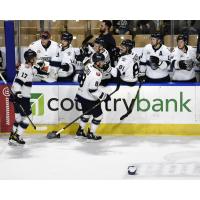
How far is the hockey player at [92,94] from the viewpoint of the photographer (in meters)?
7.99

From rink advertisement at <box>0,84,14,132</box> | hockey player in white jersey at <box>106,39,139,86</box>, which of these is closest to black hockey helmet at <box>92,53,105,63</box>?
hockey player in white jersey at <box>106,39,139,86</box>

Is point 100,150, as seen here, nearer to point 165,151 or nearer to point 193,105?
point 165,151

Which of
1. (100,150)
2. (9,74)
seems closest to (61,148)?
(100,150)

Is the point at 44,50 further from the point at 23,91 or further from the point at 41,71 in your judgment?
the point at 23,91

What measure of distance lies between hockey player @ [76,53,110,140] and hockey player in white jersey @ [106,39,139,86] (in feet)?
0.84

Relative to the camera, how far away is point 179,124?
854cm

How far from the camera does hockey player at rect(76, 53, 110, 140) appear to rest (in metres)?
7.99

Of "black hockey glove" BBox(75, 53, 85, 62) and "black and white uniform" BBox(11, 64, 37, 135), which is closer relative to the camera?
"black and white uniform" BBox(11, 64, 37, 135)

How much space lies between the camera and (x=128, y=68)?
845 centimetres

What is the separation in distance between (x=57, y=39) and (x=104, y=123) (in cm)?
114

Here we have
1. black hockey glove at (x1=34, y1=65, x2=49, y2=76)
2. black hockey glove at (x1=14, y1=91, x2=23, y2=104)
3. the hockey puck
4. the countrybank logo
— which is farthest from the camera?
the countrybank logo

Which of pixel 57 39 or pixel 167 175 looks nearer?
pixel 167 175

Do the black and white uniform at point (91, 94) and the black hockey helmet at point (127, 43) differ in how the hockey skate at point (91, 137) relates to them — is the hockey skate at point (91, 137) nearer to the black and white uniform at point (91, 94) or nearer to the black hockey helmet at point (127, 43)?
the black and white uniform at point (91, 94)

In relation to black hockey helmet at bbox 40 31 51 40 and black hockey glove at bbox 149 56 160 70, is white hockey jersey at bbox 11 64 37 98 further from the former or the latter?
black hockey glove at bbox 149 56 160 70
